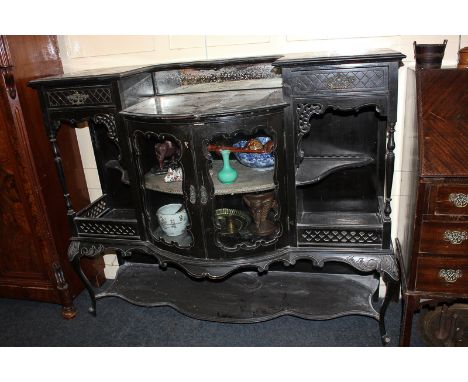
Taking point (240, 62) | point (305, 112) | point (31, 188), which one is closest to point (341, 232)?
point (305, 112)

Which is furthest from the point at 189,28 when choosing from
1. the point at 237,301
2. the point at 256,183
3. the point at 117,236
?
the point at 237,301

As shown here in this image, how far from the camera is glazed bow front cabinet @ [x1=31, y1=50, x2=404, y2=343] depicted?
5.66ft

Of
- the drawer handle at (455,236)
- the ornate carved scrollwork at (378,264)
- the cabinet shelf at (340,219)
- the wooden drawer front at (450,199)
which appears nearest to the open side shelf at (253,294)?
the ornate carved scrollwork at (378,264)

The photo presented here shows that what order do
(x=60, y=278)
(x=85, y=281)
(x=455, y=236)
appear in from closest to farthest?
(x=455, y=236)
(x=85, y=281)
(x=60, y=278)

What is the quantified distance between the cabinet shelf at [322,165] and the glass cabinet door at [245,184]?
14 cm

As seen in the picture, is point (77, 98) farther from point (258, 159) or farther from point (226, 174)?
point (258, 159)

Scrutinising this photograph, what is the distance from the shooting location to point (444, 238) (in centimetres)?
175

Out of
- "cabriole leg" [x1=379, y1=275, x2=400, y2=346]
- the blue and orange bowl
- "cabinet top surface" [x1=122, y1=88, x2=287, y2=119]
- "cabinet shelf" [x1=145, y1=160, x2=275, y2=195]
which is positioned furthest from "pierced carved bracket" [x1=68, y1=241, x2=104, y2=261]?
"cabriole leg" [x1=379, y1=275, x2=400, y2=346]

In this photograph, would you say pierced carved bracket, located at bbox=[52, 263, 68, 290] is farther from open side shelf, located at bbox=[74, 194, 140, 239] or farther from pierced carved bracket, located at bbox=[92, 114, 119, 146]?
pierced carved bracket, located at bbox=[92, 114, 119, 146]

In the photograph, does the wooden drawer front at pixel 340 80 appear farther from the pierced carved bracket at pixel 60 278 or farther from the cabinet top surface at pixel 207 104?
the pierced carved bracket at pixel 60 278

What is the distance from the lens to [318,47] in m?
2.12

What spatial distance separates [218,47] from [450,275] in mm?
1630

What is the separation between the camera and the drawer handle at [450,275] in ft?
5.92

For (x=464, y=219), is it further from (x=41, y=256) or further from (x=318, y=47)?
(x=41, y=256)
